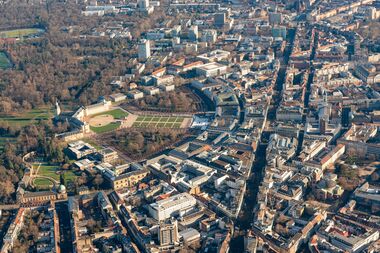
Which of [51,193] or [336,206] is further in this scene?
[51,193]

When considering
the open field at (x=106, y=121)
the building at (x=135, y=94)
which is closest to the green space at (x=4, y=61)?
the building at (x=135, y=94)

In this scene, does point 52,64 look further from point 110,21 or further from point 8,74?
point 110,21

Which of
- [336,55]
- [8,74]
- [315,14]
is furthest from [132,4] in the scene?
[336,55]

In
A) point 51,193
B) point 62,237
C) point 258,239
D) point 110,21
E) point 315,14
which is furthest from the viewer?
point 110,21

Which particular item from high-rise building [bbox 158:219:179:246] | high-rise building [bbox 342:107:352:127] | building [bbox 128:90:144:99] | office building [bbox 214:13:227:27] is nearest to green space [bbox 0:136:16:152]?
building [bbox 128:90:144:99]

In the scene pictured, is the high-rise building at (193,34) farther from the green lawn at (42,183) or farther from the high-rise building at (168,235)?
the high-rise building at (168,235)

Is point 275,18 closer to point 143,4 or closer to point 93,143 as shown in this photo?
point 143,4

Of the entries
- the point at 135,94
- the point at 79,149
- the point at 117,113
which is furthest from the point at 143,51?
the point at 79,149

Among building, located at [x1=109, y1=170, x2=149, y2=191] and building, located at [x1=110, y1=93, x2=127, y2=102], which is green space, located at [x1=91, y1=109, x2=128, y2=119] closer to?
building, located at [x1=110, y1=93, x2=127, y2=102]
